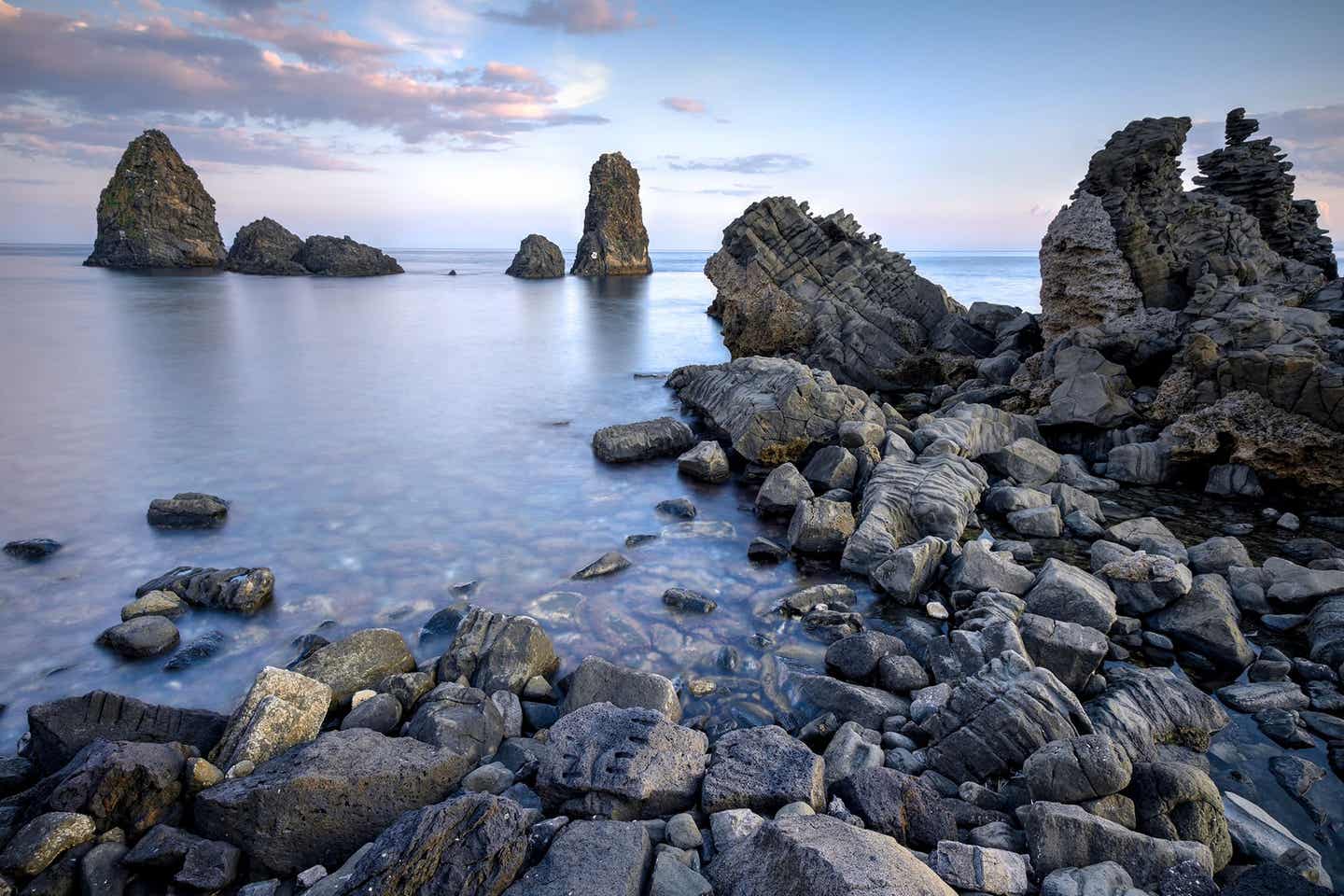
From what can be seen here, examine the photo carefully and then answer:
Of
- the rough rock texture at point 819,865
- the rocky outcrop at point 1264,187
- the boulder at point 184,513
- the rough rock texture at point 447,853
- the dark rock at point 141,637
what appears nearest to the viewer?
the rough rock texture at point 819,865

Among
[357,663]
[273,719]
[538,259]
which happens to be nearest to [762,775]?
[273,719]

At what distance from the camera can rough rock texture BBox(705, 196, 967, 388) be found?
2280 centimetres

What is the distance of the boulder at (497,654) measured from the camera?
7.00 m

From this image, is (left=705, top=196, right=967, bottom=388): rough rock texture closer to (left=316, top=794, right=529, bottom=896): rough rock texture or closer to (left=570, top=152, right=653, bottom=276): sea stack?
(left=316, top=794, right=529, bottom=896): rough rock texture

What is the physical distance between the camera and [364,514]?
1186 centimetres

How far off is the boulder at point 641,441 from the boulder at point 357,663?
805 centimetres

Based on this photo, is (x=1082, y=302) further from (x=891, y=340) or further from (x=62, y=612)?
(x=62, y=612)

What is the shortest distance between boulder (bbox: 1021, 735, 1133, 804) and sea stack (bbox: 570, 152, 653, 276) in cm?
10085

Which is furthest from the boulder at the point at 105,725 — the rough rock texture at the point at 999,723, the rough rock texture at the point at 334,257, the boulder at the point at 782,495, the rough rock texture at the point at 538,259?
the rough rock texture at the point at 334,257

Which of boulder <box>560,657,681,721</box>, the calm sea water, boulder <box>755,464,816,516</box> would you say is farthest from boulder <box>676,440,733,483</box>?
boulder <box>560,657,681,721</box>

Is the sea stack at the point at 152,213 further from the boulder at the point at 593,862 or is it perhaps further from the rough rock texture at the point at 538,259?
the boulder at the point at 593,862

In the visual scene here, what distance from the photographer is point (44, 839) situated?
4.56m

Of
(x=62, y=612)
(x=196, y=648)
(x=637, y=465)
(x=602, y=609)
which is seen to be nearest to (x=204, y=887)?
(x=196, y=648)

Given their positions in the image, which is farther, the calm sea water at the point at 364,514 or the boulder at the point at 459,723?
the calm sea water at the point at 364,514
